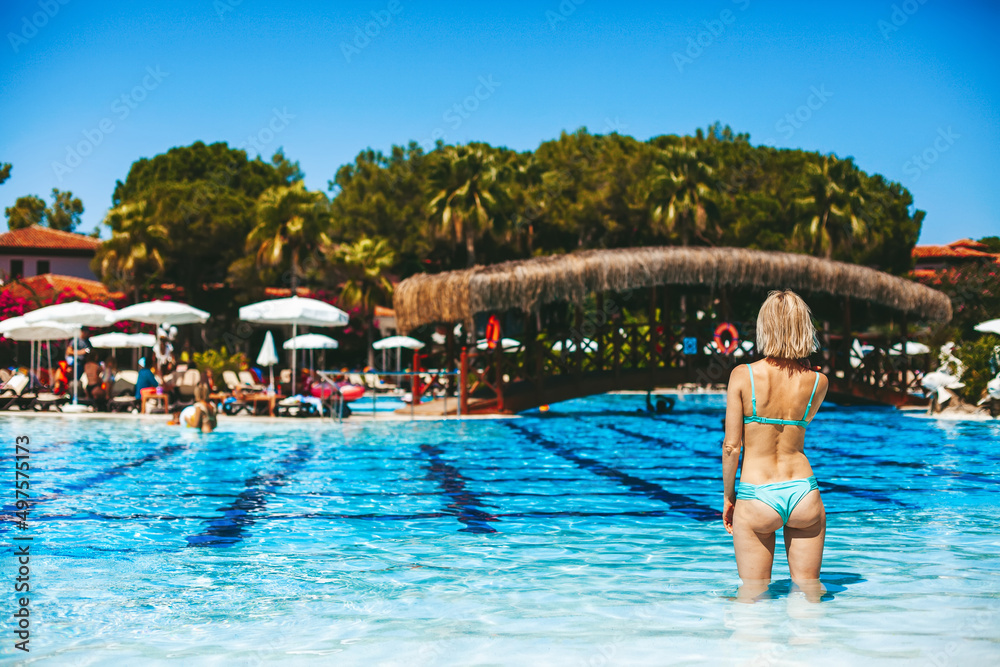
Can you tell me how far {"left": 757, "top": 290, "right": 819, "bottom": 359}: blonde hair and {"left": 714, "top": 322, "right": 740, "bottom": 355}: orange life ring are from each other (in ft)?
55.1

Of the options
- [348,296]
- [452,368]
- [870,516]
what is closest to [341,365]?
[348,296]

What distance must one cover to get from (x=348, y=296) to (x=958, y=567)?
34.8 metres

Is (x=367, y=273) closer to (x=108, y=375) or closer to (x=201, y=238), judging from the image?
(x=201, y=238)

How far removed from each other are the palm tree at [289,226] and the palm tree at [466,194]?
195 inches

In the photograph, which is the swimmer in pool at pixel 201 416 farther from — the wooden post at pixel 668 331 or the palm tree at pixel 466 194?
the palm tree at pixel 466 194

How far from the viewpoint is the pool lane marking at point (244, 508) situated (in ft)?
22.9

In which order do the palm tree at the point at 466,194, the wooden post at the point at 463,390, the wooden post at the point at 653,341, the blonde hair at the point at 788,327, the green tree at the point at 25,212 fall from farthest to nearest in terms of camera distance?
1. the green tree at the point at 25,212
2. the palm tree at the point at 466,194
3. the wooden post at the point at 653,341
4. the wooden post at the point at 463,390
5. the blonde hair at the point at 788,327

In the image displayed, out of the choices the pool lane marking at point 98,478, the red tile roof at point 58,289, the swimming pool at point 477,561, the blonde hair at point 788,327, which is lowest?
the swimming pool at point 477,561

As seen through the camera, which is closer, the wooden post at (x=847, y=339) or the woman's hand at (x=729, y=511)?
the woman's hand at (x=729, y=511)

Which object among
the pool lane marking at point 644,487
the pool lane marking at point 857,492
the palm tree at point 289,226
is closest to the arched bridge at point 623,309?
the pool lane marking at point 644,487

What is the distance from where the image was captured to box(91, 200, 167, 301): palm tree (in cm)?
3856

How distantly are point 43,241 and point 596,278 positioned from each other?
42.3 m

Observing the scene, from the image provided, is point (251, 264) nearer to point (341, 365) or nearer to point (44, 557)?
point (341, 365)

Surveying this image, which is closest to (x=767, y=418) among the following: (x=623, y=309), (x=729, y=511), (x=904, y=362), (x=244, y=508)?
(x=729, y=511)
